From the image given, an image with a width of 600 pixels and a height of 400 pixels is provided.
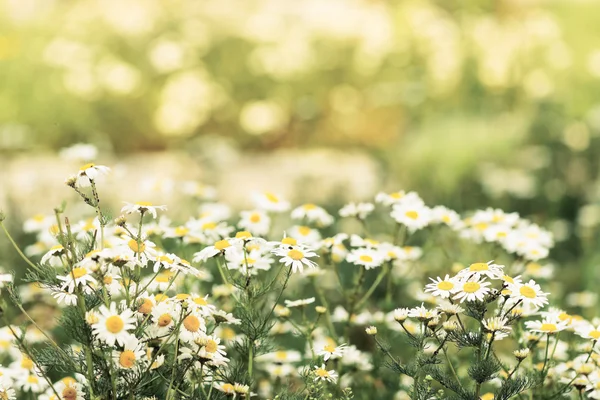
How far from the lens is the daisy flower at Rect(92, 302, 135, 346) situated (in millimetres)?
1332

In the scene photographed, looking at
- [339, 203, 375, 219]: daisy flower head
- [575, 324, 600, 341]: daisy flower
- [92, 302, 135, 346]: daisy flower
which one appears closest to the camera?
[92, 302, 135, 346]: daisy flower

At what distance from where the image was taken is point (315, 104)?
20.4 ft

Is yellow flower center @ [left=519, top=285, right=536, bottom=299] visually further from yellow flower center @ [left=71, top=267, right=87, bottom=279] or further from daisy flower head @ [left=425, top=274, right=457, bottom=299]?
yellow flower center @ [left=71, top=267, right=87, bottom=279]

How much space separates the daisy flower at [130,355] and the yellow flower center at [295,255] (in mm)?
373

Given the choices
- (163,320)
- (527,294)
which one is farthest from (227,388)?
(527,294)

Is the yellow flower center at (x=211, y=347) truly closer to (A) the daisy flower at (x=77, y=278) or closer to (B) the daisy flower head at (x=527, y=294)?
(A) the daisy flower at (x=77, y=278)

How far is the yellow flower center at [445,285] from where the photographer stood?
5.24 ft

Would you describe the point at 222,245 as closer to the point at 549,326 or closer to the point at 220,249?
the point at 220,249

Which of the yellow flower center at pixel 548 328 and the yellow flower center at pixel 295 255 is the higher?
the yellow flower center at pixel 295 255

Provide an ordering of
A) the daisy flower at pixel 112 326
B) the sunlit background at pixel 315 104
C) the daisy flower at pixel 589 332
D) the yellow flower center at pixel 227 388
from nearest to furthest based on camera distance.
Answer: the daisy flower at pixel 112 326 < the yellow flower center at pixel 227 388 < the daisy flower at pixel 589 332 < the sunlit background at pixel 315 104

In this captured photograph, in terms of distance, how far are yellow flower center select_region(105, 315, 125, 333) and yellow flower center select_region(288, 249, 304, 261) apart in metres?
0.41

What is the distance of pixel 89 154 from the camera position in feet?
7.35

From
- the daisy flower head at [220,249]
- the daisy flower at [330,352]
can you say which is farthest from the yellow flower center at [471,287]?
the daisy flower head at [220,249]

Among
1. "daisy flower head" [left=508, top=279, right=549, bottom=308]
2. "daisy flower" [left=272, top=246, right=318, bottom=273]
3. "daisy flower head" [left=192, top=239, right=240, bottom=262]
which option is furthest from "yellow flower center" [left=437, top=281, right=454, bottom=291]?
"daisy flower head" [left=192, top=239, right=240, bottom=262]
